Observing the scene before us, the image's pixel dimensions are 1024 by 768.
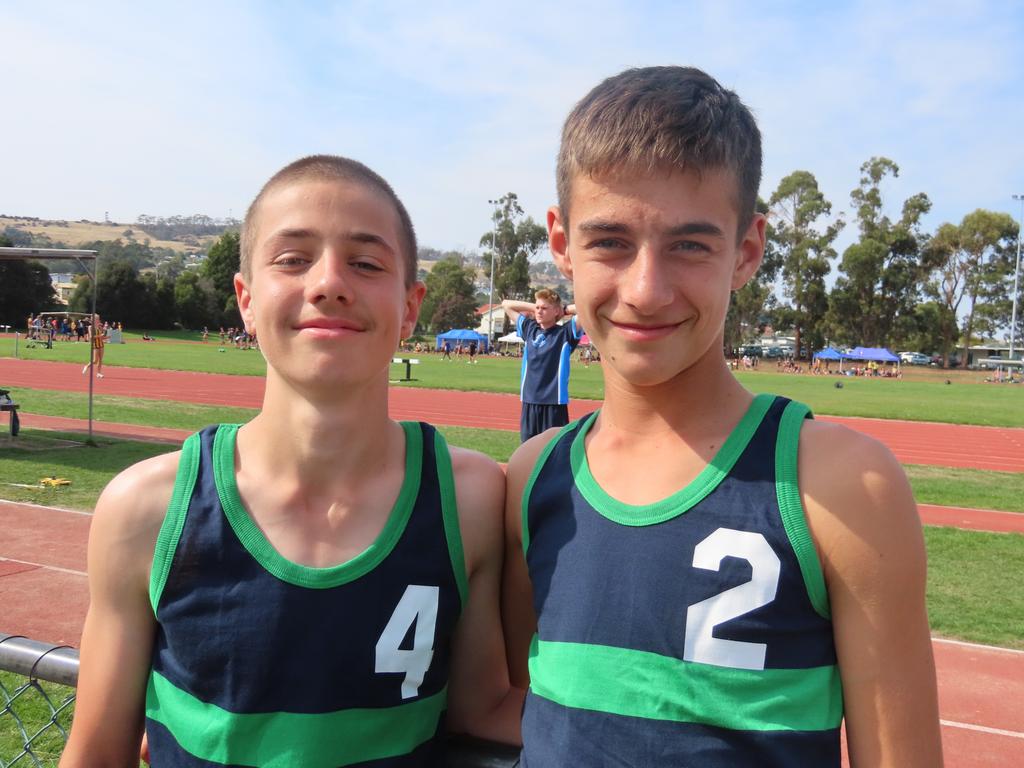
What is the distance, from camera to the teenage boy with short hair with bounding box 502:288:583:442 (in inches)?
393

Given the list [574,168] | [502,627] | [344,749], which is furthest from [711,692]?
[574,168]

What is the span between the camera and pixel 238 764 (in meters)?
1.47

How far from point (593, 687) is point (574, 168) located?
0.93 metres

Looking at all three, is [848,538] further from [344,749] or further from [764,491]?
[344,749]

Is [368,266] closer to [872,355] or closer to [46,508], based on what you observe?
[46,508]

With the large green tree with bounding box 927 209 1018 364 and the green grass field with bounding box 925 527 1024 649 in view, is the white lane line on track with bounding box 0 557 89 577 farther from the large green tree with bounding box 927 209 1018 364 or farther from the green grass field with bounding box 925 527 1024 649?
the large green tree with bounding box 927 209 1018 364

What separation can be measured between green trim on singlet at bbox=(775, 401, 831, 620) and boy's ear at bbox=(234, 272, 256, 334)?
102 cm

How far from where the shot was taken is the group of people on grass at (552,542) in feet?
4.48

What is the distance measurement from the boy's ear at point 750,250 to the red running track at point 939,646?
356 cm

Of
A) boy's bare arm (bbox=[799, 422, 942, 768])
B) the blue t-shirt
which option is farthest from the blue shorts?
boy's bare arm (bbox=[799, 422, 942, 768])

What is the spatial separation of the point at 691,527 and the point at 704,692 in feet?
0.85

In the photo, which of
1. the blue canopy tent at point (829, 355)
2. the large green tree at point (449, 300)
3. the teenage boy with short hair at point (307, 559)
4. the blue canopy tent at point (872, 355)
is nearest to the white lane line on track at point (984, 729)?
the teenage boy with short hair at point (307, 559)

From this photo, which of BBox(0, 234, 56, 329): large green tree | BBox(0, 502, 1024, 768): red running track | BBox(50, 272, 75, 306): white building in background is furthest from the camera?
BBox(50, 272, 75, 306): white building in background

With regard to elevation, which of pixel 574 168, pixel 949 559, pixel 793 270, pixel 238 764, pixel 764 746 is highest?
pixel 793 270
